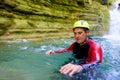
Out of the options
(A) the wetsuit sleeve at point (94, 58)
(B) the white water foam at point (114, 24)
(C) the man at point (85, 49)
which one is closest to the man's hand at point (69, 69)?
(C) the man at point (85, 49)

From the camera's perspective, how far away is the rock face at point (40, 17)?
1330 centimetres

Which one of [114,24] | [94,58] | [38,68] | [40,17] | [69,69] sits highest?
[40,17]

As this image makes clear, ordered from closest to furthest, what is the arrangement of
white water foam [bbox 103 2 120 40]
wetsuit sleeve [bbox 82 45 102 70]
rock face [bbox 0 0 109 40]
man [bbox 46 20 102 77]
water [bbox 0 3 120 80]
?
wetsuit sleeve [bbox 82 45 102 70]
man [bbox 46 20 102 77]
water [bbox 0 3 120 80]
rock face [bbox 0 0 109 40]
white water foam [bbox 103 2 120 40]

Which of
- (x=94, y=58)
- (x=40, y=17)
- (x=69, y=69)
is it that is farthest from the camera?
(x=40, y=17)

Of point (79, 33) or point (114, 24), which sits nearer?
point (79, 33)

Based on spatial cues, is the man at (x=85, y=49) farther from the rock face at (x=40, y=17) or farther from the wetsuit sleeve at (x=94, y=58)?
the rock face at (x=40, y=17)

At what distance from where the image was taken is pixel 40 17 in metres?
15.5

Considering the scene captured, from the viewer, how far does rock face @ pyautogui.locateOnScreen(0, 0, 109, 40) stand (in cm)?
1330

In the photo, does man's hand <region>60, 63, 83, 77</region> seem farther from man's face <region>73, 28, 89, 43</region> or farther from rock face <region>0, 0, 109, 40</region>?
rock face <region>0, 0, 109, 40</region>

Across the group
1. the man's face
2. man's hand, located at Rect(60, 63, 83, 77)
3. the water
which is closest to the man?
the man's face

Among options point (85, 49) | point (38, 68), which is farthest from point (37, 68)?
point (85, 49)

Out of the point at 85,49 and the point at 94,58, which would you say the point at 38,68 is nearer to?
the point at 85,49

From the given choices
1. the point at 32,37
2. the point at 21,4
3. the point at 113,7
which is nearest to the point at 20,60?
the point at 32,37

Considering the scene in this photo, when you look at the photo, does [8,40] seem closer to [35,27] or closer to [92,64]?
[35,27]
